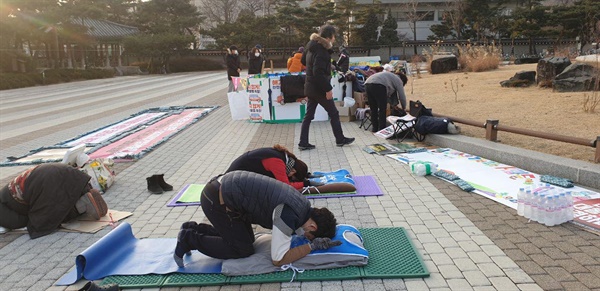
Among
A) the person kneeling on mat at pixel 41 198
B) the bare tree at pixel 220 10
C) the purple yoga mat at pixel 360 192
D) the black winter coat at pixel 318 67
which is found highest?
the bare tree at pixel 220 10

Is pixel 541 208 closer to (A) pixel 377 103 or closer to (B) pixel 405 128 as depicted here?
(B) pixel 405 128

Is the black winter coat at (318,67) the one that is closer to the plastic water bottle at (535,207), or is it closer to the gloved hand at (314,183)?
the gloved hand at (314,183)

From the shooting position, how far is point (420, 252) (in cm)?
395

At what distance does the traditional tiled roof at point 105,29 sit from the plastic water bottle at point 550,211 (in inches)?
1578

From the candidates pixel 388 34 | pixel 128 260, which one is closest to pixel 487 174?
pixel 128 260

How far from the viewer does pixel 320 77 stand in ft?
25.8

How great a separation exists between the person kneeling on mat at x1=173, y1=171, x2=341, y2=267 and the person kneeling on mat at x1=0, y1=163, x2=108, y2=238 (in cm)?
163

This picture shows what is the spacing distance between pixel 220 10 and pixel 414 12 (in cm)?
2538

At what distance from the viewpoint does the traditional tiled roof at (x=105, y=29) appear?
129ft

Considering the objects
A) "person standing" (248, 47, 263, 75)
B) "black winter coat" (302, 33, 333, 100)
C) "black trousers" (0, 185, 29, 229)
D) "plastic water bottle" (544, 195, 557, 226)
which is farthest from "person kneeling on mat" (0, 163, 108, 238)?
"person standing" (248, 47, 263, 75)

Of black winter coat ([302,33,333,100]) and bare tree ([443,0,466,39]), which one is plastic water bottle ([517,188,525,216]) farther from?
bare tree ([443,0,466,39])

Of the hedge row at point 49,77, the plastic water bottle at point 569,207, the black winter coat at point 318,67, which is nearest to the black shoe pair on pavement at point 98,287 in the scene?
the plastic water bottle at point 569,207

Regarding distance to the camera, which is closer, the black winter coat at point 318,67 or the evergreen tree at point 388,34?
the black winter coat at point 318,67

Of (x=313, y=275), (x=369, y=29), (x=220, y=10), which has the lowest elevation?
(x=313, y=275)
